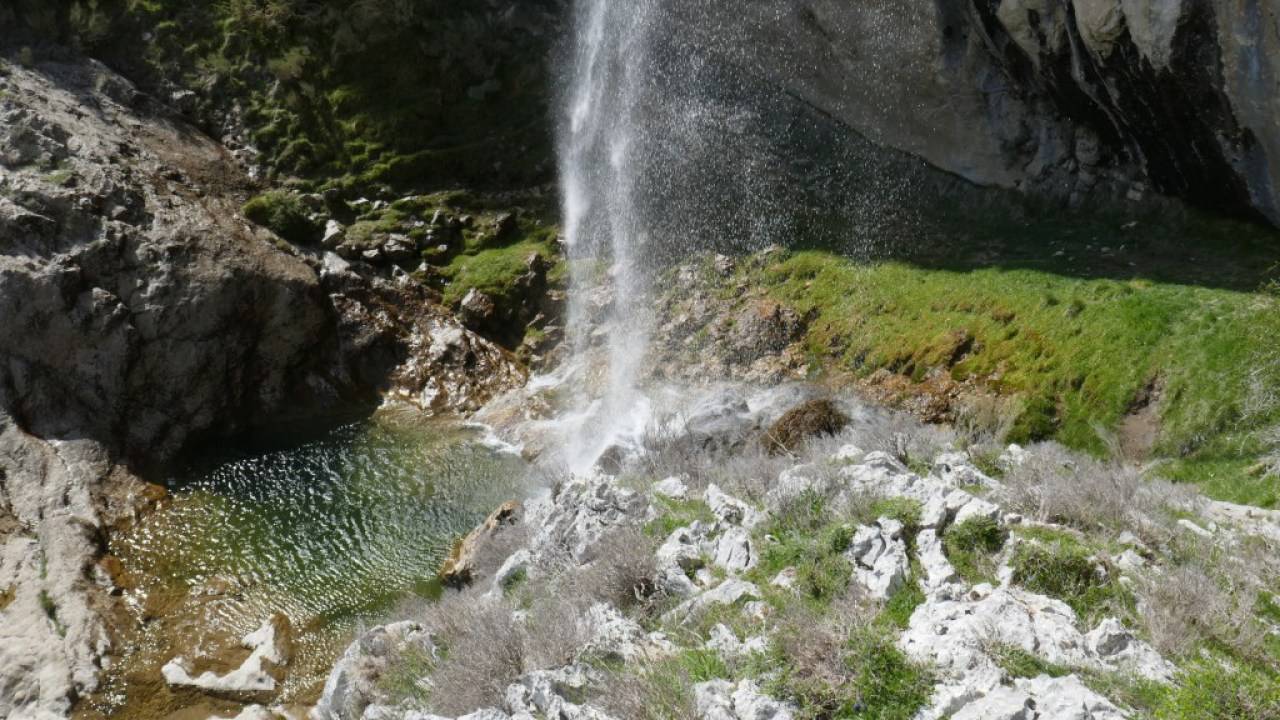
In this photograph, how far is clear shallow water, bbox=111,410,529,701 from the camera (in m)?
15.8

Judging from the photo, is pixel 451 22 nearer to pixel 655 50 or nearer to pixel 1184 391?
pixel 655 50

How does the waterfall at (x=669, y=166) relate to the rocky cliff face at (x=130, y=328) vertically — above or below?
above

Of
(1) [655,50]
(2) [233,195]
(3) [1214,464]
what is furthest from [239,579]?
(1) [655,50]

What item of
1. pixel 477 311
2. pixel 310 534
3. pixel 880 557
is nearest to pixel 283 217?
pixel 477 311

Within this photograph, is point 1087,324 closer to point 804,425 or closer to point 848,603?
point 804,425

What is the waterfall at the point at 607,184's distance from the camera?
2514 centimetres

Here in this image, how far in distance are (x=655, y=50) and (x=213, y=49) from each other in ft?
55.8

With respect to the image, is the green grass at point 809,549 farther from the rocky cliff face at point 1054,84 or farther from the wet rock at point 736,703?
the rocky cliff face at point 1054,84

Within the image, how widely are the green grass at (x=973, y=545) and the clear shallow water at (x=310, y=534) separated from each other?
10405mm

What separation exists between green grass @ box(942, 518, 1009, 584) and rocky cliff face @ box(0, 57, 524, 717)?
50.8 feet

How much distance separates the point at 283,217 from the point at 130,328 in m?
6.50

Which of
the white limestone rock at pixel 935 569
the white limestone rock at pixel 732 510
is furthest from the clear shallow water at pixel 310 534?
the white limestone rock at pixel 935 569

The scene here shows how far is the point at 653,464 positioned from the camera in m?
15.0

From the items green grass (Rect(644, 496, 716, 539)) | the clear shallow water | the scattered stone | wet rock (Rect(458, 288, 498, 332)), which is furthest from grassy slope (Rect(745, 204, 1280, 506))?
the clear shallow water
